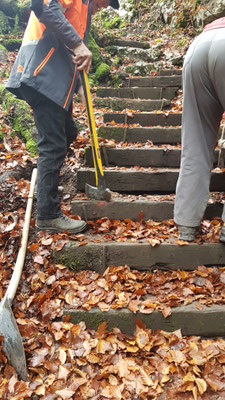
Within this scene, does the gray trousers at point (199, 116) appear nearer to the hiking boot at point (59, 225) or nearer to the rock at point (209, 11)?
the hiking boot at point (59, 225)

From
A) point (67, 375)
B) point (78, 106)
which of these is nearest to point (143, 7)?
point (78, 106)

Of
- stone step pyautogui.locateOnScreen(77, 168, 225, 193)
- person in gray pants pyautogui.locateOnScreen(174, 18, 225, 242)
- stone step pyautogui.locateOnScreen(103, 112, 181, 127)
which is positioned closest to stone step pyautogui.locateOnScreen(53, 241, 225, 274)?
person in gray pants pyautogui.locateOnScreen(174, 18, 225, 242)

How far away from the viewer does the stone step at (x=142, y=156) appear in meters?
3.55

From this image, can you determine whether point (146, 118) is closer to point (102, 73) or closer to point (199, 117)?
point (199, 117)

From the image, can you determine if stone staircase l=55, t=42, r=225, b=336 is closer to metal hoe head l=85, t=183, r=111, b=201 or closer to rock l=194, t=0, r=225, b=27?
metal hoe head l=85, t=183, r=111, b=201

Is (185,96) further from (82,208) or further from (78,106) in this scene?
(78,106)

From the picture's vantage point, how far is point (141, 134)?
13.9 feet

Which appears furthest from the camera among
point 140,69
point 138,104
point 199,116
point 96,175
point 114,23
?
point 114,23

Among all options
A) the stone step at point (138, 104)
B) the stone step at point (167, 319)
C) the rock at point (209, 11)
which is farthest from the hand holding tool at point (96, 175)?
the rock at point (209, 11)

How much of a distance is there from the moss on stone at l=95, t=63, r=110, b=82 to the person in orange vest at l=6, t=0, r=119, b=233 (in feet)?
17.6

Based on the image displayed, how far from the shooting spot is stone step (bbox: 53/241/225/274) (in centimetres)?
234

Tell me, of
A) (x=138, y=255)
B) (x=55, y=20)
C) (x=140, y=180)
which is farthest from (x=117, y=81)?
(x=138, y=255)

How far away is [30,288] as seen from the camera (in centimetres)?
229

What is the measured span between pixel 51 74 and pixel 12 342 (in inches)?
79.2
